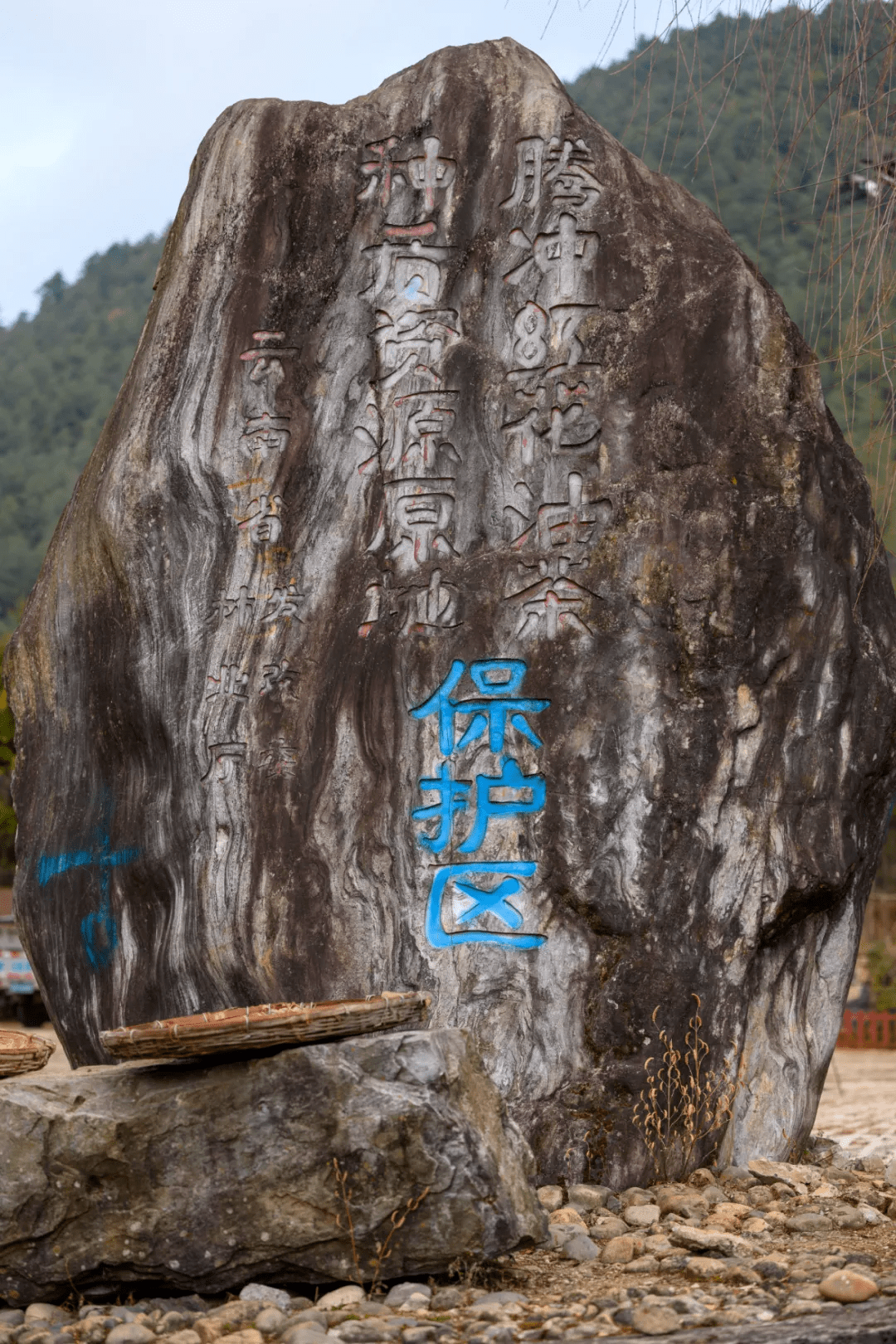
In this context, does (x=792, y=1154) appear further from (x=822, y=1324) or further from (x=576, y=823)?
(x=822, y=1324)

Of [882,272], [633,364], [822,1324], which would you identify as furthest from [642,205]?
[822,1324]

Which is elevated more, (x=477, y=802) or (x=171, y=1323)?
(x=477, y=802)

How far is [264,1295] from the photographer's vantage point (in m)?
2.94

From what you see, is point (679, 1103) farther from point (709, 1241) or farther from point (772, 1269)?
point (772, 1269)

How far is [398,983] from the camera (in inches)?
165

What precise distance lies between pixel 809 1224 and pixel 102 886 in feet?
7.90

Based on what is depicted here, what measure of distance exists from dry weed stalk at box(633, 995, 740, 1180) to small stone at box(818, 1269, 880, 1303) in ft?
4.07

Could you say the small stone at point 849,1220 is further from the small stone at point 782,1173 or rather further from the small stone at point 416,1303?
the small stone at point 416,1303

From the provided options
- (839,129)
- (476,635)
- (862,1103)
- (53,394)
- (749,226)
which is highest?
(749,226)

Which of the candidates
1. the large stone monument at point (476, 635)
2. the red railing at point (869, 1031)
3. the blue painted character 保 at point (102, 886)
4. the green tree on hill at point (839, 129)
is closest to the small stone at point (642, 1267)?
the large stone monument at point (476, 635)

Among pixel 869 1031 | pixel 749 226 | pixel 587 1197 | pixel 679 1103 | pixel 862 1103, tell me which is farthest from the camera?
pixel 749 226

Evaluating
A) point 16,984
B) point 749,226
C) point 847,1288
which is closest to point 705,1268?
point 847,1288

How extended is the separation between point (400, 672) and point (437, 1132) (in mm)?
1713

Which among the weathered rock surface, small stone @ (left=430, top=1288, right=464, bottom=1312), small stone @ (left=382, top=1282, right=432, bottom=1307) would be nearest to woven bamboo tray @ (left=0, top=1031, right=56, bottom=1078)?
the weathered rock surface
